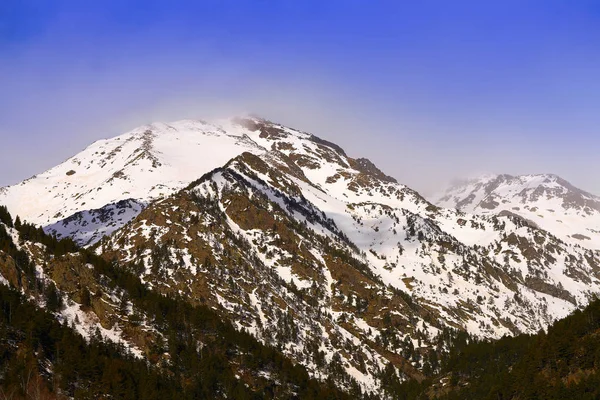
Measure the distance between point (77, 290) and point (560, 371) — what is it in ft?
390

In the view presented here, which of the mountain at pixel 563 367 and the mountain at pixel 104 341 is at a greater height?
the mountain at pixel 104 341

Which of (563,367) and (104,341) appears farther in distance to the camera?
(563,367)

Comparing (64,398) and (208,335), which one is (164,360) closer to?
(208,335)

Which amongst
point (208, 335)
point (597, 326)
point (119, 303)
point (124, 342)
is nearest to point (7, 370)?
point (124, 342)

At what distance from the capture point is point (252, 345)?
168375mm

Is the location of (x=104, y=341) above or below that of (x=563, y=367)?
above

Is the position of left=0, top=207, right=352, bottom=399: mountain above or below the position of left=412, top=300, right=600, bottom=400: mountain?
above

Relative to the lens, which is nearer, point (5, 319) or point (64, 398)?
point (64, 398)

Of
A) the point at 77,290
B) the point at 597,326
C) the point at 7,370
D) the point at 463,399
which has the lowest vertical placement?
the point at 463,399

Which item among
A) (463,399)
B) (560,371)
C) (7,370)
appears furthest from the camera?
(463,399)

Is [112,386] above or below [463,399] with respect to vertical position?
above

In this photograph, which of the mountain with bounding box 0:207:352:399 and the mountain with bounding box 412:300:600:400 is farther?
the mountain with bounding box 412:300:600:400

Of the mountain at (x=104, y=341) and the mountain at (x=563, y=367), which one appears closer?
the mountain at (x=104, y=341)

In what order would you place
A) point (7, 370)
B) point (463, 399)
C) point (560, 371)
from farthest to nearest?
point (463, 399), point (560, 371), point (7, 370)
